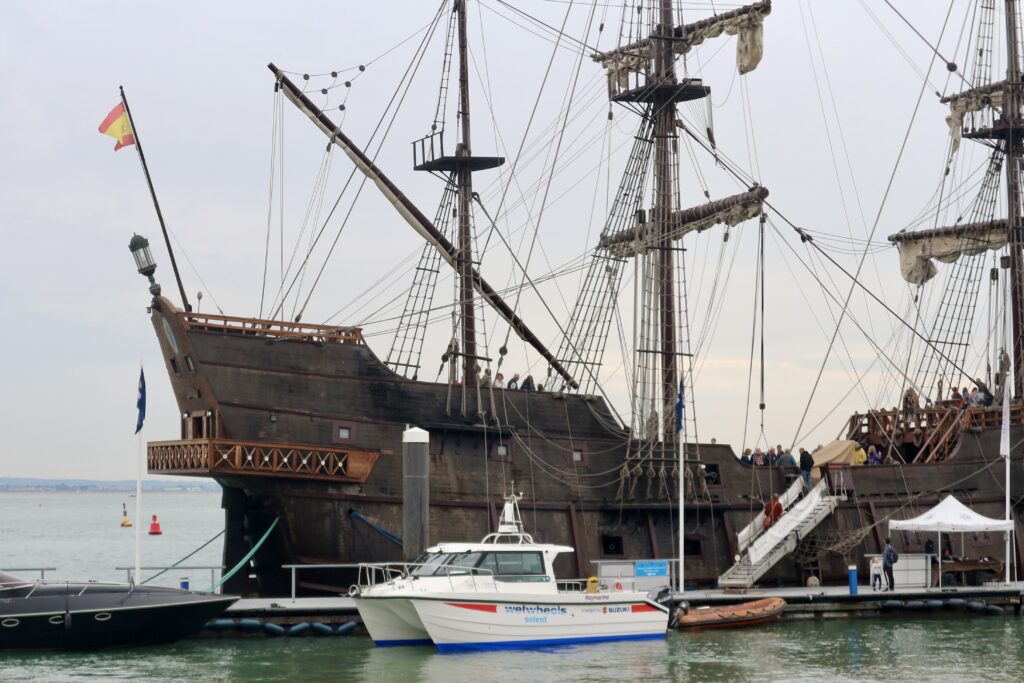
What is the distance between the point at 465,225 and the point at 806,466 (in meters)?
11.8

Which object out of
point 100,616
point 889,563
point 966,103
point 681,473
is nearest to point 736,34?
point 966,103

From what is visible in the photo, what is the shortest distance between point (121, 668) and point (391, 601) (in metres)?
5.52

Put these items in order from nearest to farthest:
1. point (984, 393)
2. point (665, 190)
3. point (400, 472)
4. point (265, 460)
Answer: point (265, 460) < point (400, 472) < point (665, 190) < point (984, 393)

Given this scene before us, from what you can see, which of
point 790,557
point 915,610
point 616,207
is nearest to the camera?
point 915,610

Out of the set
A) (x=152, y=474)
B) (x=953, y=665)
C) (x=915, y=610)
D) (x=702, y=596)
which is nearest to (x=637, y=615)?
(x=702, y=596)

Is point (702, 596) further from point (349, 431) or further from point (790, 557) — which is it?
point (349, 431)

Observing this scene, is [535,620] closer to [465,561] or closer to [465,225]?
[465,561]

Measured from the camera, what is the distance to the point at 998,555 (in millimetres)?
42375

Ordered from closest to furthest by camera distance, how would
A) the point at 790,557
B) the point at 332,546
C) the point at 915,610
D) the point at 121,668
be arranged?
the point at 121,668 → the point at 332,546 → the point at 915,610 → the point at 790,557

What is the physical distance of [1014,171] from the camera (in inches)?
1949

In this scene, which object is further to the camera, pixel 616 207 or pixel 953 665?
pixel 616 207

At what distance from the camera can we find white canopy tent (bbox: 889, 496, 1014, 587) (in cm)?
3862

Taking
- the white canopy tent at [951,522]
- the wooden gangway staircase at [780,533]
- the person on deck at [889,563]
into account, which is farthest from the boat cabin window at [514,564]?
the white canopy tent at [951,522]

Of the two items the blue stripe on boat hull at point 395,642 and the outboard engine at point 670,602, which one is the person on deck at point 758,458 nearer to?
the outboard engine at point 670,602
